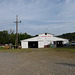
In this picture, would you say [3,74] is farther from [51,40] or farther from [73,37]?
[73,37]

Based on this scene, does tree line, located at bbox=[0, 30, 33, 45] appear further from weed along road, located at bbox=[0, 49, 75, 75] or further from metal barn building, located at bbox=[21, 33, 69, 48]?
weed along road, located at bbox=[0, 49, 75, 75]

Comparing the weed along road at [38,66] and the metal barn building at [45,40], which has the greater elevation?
the metal barn building at [45,40]

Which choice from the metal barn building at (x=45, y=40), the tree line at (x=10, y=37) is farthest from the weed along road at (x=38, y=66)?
the tree line at (x=10, y=37)

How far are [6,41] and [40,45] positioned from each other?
3549 cm

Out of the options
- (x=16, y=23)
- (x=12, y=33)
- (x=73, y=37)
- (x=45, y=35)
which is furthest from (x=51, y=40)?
(x=73, y=37)

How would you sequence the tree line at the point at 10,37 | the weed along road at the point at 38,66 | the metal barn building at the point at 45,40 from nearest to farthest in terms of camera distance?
the weed along road at the point at 38,66 < the metal barn building at the point at 45,40 < the tree line at the point at 10,37

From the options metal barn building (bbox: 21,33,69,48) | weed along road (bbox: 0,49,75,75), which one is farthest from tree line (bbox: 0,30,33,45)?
weed along road (bbox: 0,49,75,75)

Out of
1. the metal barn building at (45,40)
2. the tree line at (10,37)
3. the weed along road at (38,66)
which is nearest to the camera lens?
the weed along road at (38,66)

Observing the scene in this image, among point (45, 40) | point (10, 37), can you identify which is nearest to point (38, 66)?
point (45, 40)

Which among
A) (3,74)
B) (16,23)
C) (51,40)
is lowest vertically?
(3,74)

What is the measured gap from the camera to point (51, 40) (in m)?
50.4

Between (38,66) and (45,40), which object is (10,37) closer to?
(45,40)

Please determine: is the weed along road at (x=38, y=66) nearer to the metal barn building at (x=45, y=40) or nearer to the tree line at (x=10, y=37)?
the metal barn building at (x=45, y=40)

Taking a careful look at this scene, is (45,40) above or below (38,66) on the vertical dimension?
above
